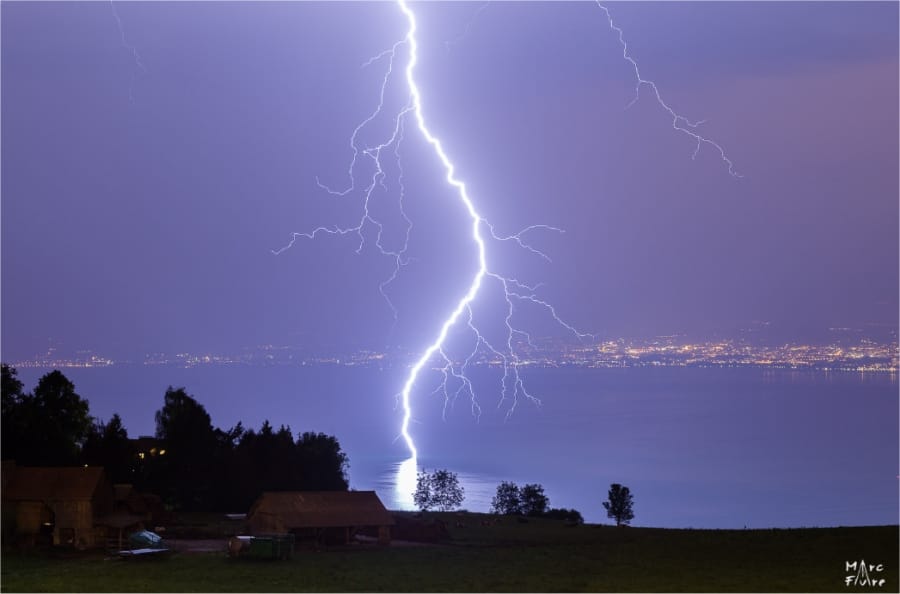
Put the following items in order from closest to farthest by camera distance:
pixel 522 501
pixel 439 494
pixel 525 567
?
pixel 525 567
pixel 522 501
pixel 439 494

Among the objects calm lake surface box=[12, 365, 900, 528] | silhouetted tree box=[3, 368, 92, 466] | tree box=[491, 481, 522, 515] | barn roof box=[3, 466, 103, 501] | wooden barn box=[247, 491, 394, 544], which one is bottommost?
wooden barn box=[247, 491, 394, 544]

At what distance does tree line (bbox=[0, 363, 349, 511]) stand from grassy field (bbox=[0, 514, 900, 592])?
13.1 metres

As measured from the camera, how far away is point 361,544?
35125 millimetres

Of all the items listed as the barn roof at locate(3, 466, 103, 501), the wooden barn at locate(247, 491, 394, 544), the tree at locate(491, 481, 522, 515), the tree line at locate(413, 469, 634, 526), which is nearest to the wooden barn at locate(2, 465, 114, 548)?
the barn roof at locate(3, 466, 103, 501)

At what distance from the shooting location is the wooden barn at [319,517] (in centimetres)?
3525

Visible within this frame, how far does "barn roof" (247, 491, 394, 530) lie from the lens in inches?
1390

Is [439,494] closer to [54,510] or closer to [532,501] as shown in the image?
[532,501]

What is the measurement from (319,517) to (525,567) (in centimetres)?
960

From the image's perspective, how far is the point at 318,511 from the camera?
35812 mm

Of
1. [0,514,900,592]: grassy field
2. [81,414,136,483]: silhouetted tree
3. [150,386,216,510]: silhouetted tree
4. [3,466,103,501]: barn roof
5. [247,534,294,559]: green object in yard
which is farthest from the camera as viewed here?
[150,386,216,510]: silhouetted tree

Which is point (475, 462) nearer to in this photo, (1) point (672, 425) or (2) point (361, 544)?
(1) point (672, 425)

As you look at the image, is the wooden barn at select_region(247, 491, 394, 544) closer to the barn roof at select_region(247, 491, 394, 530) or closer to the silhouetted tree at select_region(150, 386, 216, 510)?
the barn roof at select_region(247, 491, 394, 530)

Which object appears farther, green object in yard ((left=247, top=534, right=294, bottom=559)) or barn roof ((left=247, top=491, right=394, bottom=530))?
barn roof ((left=247, top=491, right=394, bottom=530))

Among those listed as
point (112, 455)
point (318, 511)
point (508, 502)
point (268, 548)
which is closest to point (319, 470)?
point (112, 455)
